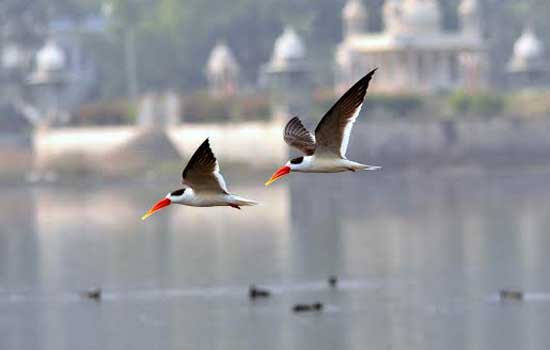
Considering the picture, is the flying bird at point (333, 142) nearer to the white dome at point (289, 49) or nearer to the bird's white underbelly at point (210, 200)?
the bird's white underbelly at point (210, 200)

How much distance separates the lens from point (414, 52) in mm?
98500

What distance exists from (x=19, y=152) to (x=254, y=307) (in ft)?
197

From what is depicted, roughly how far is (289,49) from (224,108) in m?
5.28

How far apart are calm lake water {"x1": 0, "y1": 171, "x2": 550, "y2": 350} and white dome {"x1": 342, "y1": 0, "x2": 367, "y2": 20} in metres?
20.3

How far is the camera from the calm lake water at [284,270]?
37.5 meters

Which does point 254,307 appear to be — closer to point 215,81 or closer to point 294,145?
point 294,145

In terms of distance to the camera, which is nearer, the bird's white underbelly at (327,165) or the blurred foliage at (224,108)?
the bird's white underbelly at (327,165)

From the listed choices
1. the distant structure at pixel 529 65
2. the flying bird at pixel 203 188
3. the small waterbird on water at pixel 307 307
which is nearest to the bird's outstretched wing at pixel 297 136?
the flying bird at pixel 203 188

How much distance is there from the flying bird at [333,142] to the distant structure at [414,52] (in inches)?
2884

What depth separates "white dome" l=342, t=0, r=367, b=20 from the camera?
101750 mm

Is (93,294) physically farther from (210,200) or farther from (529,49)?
(529,49)

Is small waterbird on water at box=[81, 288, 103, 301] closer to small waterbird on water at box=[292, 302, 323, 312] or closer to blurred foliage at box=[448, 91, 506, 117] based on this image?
small waterbird on water at box=[292, 302, 323, 312]

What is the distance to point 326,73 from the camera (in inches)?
4313

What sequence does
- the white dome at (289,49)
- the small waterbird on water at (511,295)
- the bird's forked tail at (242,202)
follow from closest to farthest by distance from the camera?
the bird's forked tail at (242,202), the small waterbird on water at (511,295), the white dome at (289,49)
